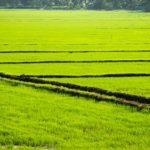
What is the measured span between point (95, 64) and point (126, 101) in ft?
30.6

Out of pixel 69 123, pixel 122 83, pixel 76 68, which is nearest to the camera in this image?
pixel 69 123

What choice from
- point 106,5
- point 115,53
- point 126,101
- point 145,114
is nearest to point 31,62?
point 115,53

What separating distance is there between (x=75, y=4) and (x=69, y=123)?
129 meters

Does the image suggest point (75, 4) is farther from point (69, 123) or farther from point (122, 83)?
point (69, 123)

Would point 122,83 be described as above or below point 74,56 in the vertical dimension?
above

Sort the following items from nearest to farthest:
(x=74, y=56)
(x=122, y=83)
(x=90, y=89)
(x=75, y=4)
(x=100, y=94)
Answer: (x=100, y=94), (x=90, y=89), (x=122, y=83), (x=74, y=56), (x=75, y=4)

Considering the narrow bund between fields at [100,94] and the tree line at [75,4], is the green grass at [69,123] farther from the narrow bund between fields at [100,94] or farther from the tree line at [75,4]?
the tree line at [75,4]

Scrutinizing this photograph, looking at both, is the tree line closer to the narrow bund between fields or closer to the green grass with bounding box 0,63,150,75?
the green grass with bounding box 0,63,150,75

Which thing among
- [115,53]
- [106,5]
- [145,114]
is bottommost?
[106,5]

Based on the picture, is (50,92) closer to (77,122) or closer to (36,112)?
(36,112)

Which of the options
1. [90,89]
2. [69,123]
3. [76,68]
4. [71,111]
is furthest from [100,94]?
[76,68]

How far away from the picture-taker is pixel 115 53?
2730cm

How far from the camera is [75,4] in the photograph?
5438 inches

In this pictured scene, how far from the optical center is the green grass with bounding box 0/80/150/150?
31.4 feet
